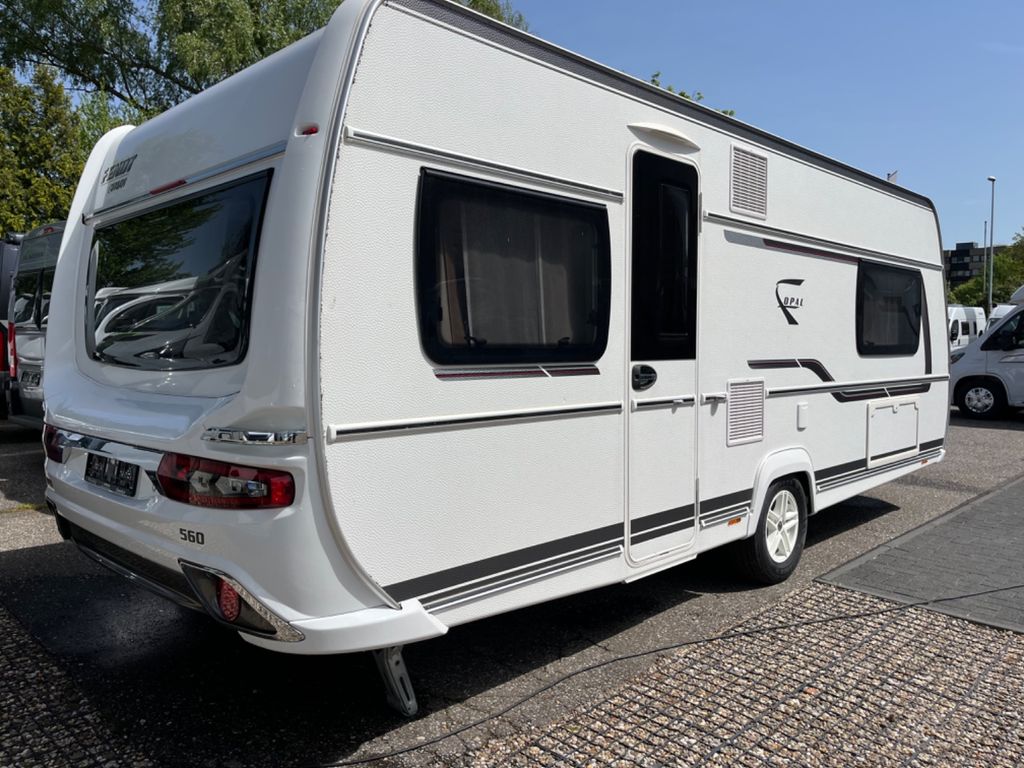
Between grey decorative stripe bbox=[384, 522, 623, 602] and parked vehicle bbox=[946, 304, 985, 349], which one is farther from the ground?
parked vehicle bbox=[946, 304, 985, 349]

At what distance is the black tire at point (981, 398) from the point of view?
13.2m

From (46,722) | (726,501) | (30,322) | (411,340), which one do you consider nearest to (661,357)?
(726,501)

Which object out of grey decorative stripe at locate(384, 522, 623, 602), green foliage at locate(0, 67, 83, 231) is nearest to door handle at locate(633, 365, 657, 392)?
grey decorative stripe at locate(384, 522, 623, 602)

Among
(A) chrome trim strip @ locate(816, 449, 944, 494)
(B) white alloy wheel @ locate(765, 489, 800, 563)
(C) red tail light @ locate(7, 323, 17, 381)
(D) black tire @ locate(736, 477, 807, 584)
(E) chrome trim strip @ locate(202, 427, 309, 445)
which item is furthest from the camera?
(C) red tail light @ locate(7, 323, 17, 381)

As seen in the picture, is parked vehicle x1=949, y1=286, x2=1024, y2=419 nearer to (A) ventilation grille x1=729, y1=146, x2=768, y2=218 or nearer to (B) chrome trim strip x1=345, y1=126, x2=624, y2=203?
(A) ventilation grille x1=729, y1=146, x2=768, y2=218

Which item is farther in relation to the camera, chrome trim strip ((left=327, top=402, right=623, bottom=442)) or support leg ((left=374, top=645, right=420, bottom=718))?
support leg ((left=374, top=645, right=420, bottom=718))

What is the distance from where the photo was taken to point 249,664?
Answer: 3.74 metres

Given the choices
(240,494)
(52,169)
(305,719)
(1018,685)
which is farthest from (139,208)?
(52,169)

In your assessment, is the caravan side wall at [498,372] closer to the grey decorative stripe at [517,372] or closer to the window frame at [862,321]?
the grey decorative stripe at [517,372]

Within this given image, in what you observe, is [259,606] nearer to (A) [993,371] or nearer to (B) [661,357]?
(B) [661,357]

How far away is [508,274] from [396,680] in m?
1.65

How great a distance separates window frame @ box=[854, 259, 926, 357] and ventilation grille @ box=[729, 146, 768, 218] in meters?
1.38

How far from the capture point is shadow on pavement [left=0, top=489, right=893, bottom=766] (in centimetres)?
310

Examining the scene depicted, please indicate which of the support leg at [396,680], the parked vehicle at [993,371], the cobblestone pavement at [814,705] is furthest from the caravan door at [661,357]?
the parked vehicle at [993,371]
